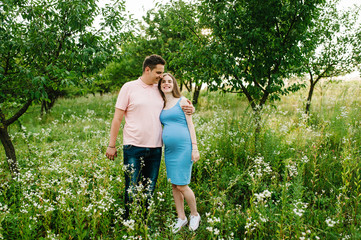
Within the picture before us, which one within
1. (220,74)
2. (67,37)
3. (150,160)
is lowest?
(150,160)

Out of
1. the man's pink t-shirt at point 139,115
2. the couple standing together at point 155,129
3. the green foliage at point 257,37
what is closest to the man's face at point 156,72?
the couple standing together at point 155,129

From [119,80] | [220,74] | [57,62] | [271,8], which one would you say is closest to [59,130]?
[57,62]

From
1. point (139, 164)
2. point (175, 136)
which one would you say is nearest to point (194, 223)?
→ point (139, 164)

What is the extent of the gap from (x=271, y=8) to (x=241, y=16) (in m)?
0.71

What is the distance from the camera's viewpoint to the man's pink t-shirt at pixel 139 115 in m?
3.45

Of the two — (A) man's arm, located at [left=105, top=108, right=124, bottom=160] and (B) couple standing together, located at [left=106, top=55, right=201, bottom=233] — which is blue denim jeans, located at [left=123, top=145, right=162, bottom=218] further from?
(A) man's arm, located at [left=105, top=108, right=124, bottom=160]

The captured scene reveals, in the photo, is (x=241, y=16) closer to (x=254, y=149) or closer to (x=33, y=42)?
(x=254, y=149)

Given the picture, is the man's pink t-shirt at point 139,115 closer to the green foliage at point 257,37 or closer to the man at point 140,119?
the man at point 140,119

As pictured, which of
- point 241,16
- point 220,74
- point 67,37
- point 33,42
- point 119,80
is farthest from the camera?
point 119,80

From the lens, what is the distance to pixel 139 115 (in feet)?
11.3

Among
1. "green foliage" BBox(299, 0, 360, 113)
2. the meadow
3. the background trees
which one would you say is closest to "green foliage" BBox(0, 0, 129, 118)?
the background trees

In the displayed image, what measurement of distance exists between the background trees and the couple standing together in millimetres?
1415

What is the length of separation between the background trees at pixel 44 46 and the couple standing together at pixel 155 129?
4.64 feet

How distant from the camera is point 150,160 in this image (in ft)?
12.1
